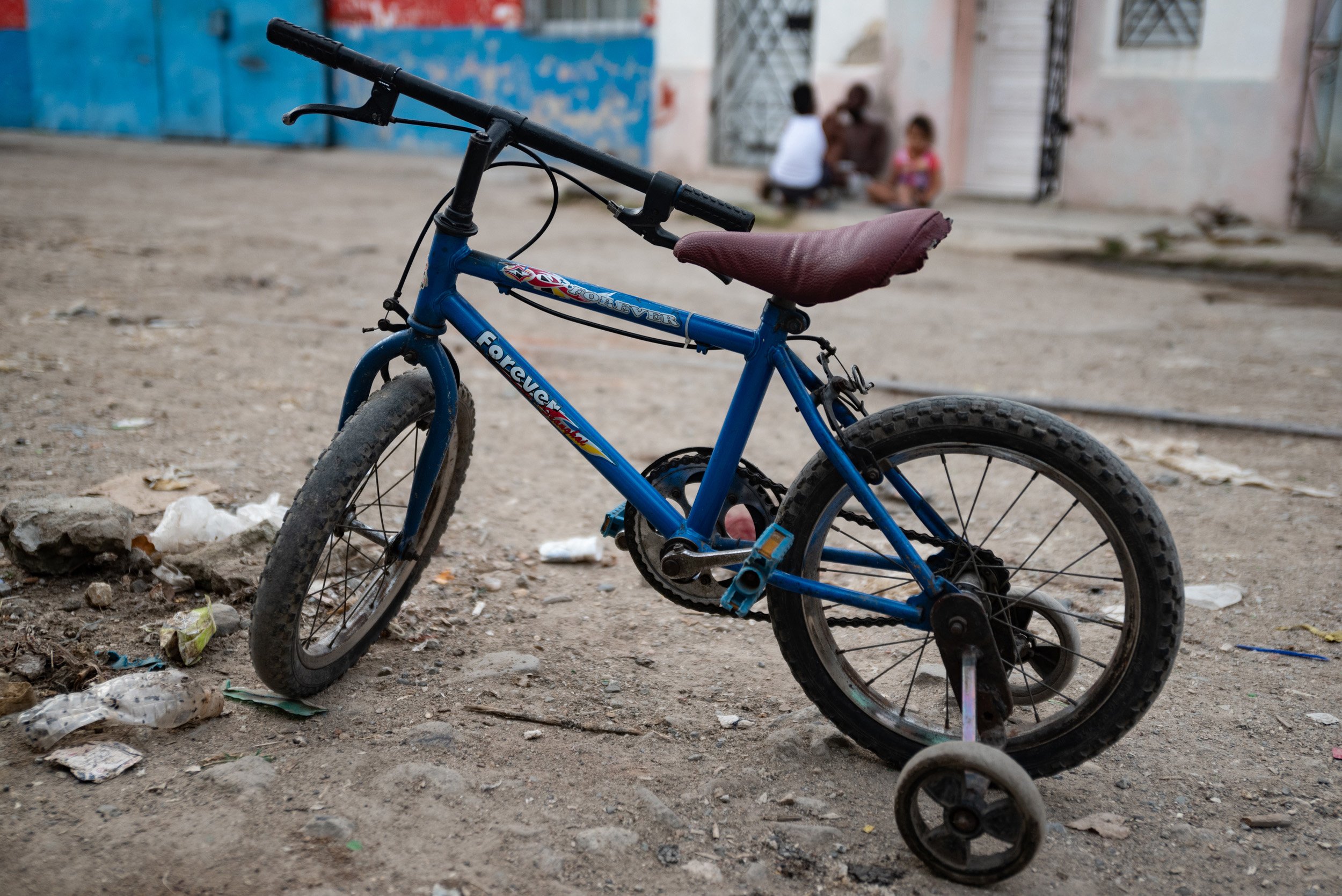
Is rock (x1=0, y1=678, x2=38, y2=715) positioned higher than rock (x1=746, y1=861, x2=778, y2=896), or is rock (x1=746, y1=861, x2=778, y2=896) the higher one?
rock (x1=0, y1=678, x2=38, y2=715)

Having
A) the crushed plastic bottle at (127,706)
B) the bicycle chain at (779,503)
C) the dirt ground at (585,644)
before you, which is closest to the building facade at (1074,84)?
the dirt ground at (585,644)

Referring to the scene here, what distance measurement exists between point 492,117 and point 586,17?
11.7m

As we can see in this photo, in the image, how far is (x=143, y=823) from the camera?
2055mm

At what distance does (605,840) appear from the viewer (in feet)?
6.89

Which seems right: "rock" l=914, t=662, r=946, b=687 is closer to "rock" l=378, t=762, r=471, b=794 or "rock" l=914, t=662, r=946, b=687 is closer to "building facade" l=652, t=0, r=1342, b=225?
"rock" l=378, t=762, r=471, b=794

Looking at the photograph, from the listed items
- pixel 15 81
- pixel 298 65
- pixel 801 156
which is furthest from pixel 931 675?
pixel 15 81

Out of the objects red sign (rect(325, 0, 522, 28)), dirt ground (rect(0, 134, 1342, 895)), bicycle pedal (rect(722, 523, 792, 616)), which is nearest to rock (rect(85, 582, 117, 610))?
dirt ground (rect(0, 134, 1342, 895))

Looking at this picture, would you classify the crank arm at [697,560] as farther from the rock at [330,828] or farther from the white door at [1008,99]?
the white door at [1008,99]

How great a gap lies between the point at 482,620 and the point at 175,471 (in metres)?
1.38

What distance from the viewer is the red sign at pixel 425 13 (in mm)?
13367

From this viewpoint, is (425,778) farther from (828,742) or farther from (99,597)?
(99,597)

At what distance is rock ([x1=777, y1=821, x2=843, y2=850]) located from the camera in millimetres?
2131

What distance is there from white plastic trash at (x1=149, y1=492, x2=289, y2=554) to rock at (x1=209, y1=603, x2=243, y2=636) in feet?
1.28

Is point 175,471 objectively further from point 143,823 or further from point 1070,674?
point 1070,674
